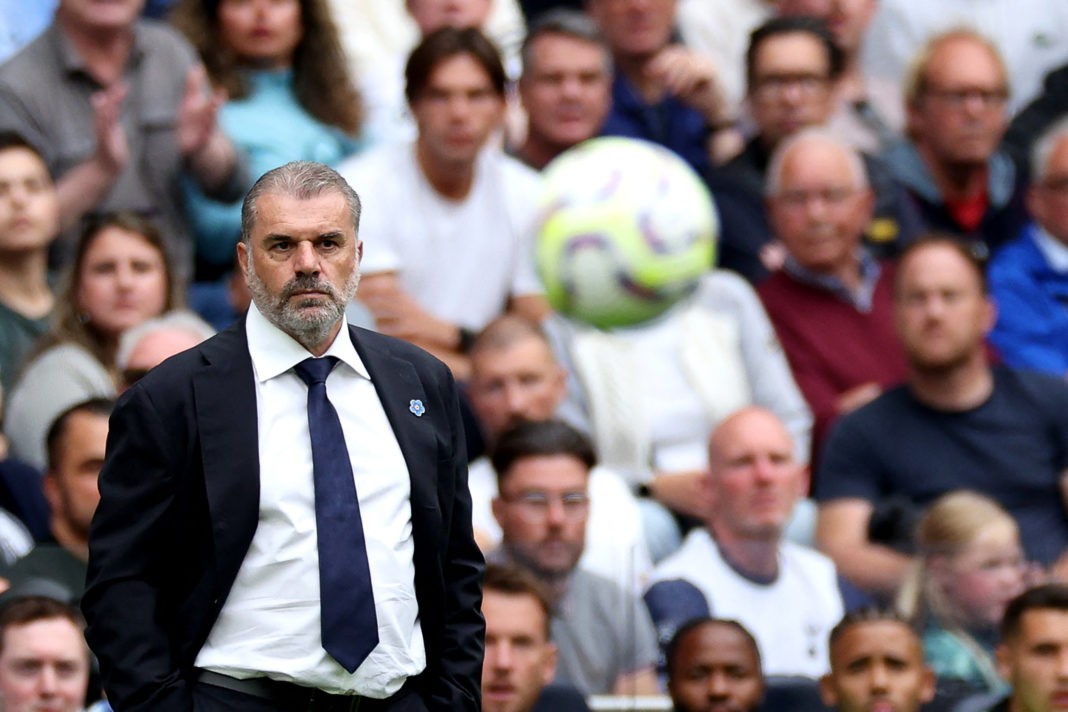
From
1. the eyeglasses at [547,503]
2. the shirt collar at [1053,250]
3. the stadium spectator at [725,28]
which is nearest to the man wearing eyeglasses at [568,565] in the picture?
the eyeglasses at [547,503]

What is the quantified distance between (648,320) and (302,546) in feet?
12.8

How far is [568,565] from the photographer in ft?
20.7

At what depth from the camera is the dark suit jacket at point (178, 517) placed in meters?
3.83

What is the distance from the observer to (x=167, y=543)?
3918 millimetres

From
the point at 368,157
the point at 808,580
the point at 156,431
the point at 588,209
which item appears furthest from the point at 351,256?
the point at 368,157

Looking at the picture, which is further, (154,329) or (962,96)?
(962,96)

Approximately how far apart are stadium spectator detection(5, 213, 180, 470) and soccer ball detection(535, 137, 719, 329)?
1.41 metres

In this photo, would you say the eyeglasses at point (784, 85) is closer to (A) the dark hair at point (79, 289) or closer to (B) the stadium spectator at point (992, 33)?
(B) the stadium spectator at point (992, 33)

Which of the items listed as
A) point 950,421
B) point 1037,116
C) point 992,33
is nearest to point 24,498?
point 950,421

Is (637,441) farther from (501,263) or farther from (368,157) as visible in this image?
(368,157)

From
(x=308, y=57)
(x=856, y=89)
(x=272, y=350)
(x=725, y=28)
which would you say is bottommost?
(x=272, y=350)

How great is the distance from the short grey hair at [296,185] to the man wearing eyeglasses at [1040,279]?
5.12 metres

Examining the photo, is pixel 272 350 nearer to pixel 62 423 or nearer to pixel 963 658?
pixel 62 423

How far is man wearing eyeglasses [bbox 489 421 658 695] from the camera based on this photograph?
20.2 ft
